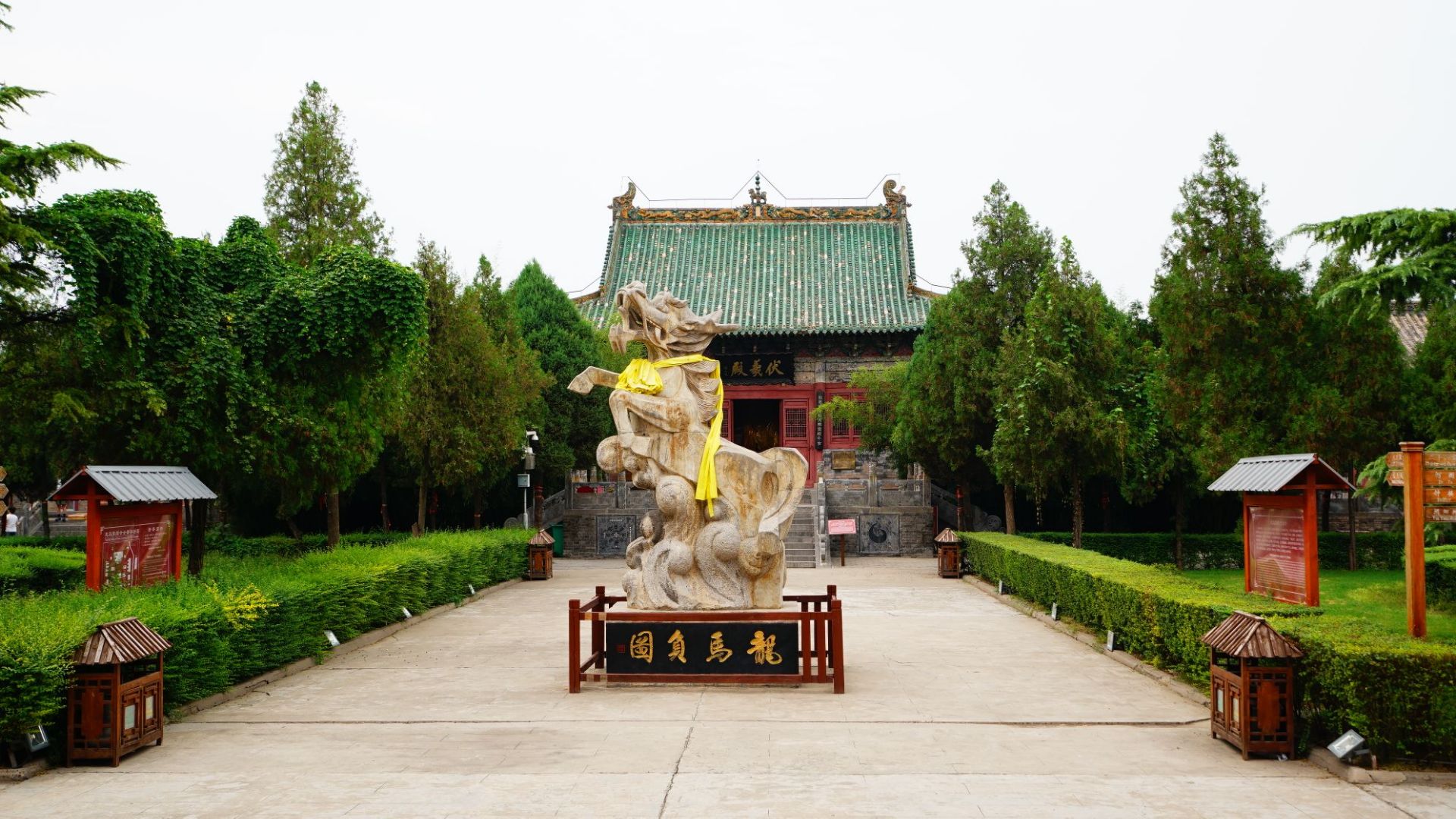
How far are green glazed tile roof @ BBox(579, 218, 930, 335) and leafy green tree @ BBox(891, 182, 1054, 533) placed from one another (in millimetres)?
5858

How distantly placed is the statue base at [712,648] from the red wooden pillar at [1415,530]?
3953mm

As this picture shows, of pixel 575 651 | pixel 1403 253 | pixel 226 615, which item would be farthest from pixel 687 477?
pixel 1403 253

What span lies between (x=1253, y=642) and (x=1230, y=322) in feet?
43.5

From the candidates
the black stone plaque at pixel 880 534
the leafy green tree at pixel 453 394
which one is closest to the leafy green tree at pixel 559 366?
the leafy green tree at pixel 453 394

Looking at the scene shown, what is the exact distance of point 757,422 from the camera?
1259 inches

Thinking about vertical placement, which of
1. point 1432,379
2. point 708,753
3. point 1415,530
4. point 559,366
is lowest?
point 708,753

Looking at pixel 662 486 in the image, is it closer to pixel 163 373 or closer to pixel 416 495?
pixel 163 373

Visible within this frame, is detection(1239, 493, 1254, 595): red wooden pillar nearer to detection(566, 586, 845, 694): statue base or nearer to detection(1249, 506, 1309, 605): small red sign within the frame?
detection(1249, 506, 1309, 605): small red sign

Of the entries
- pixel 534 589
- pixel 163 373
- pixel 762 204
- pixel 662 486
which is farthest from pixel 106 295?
pixel 762 204

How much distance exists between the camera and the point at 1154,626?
9.89 m

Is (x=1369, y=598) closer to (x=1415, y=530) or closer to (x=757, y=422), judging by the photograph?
(x=1415, y=530)

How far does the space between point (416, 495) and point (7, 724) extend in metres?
20.7

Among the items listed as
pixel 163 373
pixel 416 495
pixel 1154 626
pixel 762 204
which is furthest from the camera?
pixel 762 204

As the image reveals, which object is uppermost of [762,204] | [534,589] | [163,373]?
[762,204]
